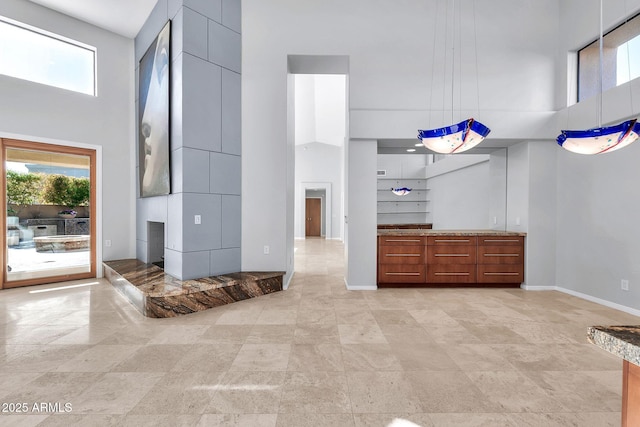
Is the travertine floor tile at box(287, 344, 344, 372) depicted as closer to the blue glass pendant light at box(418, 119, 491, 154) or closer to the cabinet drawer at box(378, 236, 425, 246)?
the cabinet drawer at box(378, 236, 425, 246)

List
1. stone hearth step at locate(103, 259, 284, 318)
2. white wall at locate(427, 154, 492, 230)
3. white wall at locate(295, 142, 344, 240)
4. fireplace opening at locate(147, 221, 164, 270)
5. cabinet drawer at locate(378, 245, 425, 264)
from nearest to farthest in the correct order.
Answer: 1. stone hearth step at locate(103, 259, 284, 318)
2. cabinet drawer at locate(378, 245, 425, 264)
3. fireplace opening at locate(147, 221, 164, 270)
4. white wall at locate(427, 154, 492, 230)
5. white wall at locate(295, 142, 344, 240)

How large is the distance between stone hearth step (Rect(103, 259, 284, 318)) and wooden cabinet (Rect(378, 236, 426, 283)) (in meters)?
1.86

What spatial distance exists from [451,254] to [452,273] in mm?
345

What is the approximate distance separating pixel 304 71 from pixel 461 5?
3.04 metres

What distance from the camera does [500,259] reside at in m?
5.11

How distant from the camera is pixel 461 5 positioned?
16.6ft

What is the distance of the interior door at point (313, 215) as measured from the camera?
54.4 ft

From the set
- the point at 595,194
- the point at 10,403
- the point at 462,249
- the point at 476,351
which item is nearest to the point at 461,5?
the point at 595,194

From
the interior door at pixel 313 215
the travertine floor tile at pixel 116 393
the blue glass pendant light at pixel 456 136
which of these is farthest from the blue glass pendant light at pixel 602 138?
the interior door at pixel 313 215

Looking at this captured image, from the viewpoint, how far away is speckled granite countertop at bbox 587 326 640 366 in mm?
906

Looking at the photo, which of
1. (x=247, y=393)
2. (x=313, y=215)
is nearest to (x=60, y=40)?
(x=247, y=393)

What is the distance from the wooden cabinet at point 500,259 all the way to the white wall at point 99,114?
6975mm

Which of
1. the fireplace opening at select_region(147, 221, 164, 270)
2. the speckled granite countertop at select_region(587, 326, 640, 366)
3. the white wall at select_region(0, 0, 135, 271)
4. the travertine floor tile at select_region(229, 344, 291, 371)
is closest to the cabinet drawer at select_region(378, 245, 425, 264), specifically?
the travertine floor tile at select_region(229, 344, 291, 371)

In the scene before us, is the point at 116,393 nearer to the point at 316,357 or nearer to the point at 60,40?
the point at 316,357
